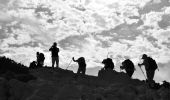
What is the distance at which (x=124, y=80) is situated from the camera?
22.6 meters

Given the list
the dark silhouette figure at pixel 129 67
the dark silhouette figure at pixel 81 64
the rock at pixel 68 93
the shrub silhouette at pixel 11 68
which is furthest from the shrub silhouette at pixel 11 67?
the dark silhouette figure at pixel 129 67

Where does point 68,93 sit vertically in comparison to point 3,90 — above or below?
below

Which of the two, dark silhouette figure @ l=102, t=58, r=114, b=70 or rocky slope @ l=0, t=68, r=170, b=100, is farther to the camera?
dark silhouette figure @ l=102, t=58, r=114, b=70

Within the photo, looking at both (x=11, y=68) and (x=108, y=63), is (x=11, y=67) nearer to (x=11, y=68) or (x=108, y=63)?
(x=11, y=68)

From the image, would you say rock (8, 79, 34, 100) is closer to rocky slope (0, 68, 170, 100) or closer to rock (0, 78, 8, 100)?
rocky slope (0, 68, 170, 100)

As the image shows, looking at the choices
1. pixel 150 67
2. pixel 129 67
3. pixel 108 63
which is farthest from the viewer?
pixel 108 63

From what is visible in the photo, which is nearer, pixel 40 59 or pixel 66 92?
pixel 66 92

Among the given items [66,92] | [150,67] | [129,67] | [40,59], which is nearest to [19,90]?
[66,92]

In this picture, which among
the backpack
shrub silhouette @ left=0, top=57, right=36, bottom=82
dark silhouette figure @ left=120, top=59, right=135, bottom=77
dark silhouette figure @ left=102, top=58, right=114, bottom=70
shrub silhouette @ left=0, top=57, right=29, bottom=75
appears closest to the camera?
the backpack

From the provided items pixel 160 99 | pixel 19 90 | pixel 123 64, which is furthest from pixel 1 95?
pixel 123 64

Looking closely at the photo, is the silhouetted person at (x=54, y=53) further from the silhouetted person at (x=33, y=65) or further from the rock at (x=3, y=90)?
the rock at (x=3, y=90)

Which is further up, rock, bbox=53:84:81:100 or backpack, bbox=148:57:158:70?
backpack, bbox=148:57:158:70

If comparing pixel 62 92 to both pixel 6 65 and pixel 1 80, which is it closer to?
pixel 1 80

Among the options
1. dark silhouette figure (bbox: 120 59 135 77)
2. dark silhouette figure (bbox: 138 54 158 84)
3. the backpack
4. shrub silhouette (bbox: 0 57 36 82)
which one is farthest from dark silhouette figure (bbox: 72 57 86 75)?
the backpack
